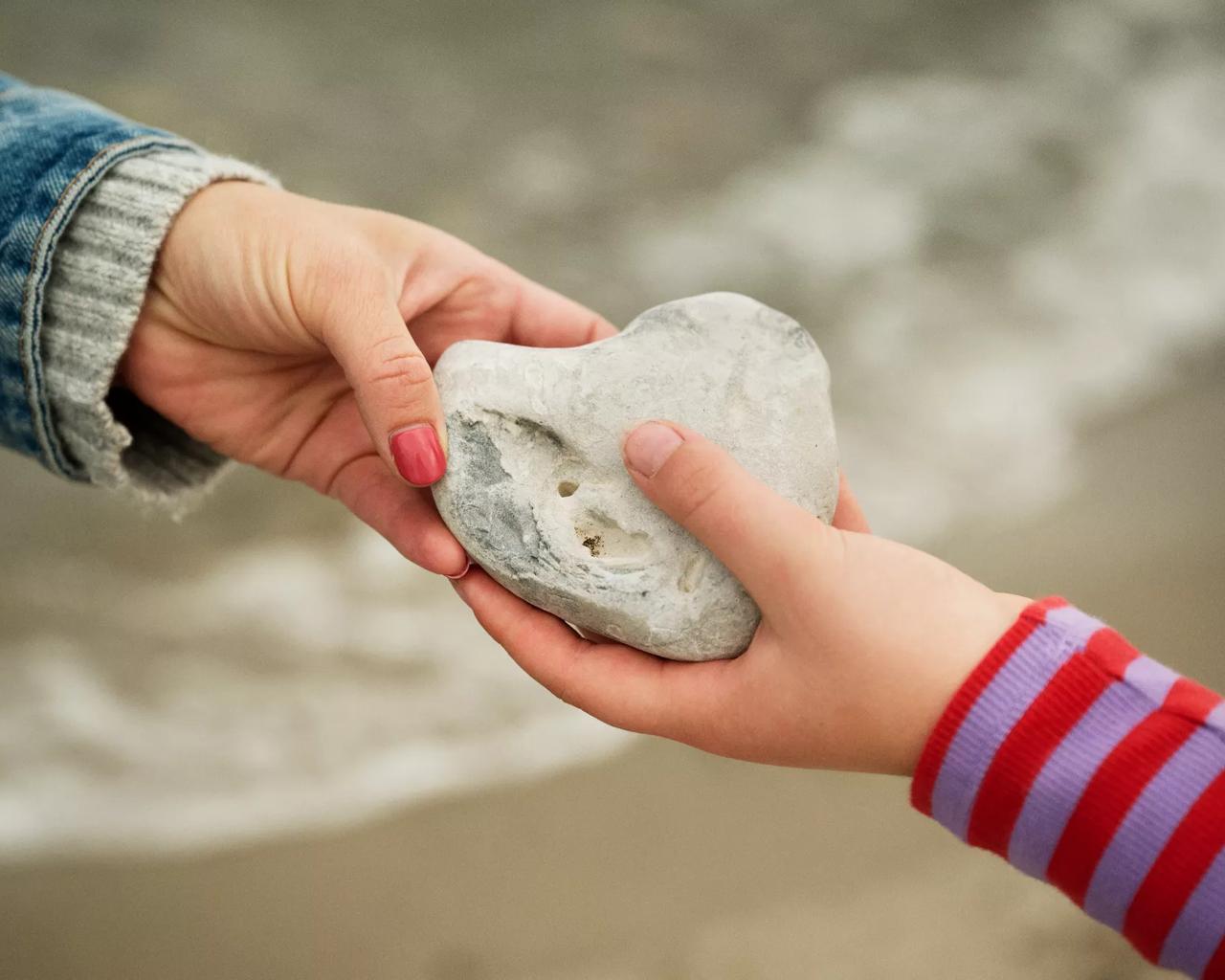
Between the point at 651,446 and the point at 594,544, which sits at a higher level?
the point at 651,446

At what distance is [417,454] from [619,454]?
0.32m

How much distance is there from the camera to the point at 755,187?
420 centimetres

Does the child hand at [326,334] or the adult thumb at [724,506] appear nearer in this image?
the adult thumb at [724,506]

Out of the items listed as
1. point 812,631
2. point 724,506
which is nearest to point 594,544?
point 724,506

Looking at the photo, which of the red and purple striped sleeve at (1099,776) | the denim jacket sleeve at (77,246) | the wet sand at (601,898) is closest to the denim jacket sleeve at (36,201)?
the denim jacket sleeve at (77,246)

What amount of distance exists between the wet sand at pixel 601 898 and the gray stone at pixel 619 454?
1.01 m

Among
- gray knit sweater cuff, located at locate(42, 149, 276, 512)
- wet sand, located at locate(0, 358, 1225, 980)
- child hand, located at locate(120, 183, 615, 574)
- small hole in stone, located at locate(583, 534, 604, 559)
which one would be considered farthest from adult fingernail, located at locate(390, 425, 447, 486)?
wet sand, located at locate(0, 358, 1225, 980)

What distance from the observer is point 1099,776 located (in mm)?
1234

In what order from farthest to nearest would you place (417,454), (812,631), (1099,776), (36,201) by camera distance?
(36,201)
(417,454)
(812,631)
(1099,776)

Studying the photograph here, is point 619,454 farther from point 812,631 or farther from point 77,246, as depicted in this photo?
point 77,246

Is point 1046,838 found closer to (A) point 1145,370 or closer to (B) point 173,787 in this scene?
(B) point 173,787

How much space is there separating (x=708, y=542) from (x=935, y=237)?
10.4 feet

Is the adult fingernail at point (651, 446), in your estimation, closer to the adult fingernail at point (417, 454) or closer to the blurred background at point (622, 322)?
the adult fingernail at point (417, 454)

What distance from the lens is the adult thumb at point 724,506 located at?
136cm
